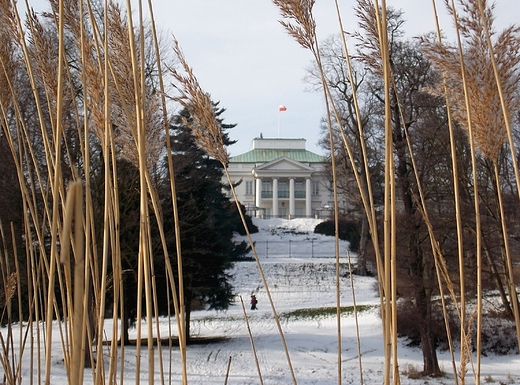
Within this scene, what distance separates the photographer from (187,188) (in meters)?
12.4

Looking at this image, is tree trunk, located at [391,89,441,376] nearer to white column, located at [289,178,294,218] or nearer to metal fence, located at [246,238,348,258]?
metal fence, located at [246,238,348,258]

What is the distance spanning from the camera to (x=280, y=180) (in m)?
47.2

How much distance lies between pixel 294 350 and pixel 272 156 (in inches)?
1485

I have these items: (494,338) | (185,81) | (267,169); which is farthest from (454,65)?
(267,169)

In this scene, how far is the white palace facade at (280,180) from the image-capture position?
46.0m

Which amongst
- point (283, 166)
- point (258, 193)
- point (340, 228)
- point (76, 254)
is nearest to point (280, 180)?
point (283, 166)

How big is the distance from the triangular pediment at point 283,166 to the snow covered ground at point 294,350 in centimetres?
2266

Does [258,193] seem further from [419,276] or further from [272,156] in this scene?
[419,276]

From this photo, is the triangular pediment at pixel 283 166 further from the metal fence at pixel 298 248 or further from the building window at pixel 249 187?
the metal fence at pixel 298 248

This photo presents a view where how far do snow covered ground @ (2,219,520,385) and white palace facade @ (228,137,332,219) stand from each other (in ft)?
75.0

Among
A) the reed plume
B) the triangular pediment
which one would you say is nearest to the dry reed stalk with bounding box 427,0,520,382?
the reed plume

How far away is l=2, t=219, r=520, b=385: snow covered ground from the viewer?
9750 mm

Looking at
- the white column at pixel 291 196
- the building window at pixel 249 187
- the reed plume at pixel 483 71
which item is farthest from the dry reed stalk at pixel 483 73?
the building window at pixel 249 187

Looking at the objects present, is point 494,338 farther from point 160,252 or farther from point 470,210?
point 160,252
